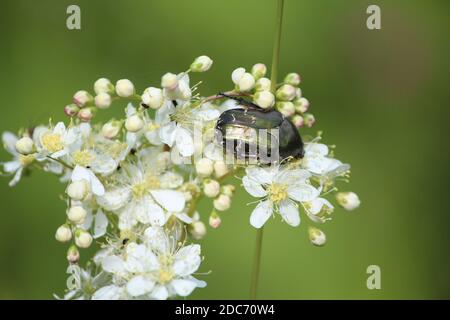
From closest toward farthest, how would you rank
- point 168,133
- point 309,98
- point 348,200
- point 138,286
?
point 138,286 → point 168,133 → point 348,200 → point 309,98

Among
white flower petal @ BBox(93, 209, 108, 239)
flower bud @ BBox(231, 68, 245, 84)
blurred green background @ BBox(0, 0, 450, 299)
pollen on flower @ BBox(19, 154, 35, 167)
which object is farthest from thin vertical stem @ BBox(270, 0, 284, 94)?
blurred green background @ BBox(0, 0, 450, 299)

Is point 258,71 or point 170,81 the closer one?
point 170,81

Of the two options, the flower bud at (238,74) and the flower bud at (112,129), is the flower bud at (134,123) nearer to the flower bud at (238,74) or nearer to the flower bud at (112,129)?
the flower bud at (112,129)

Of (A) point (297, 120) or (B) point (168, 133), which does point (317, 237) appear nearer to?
(A) point (297, 120)

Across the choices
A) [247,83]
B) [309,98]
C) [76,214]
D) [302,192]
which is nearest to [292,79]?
[247,83]

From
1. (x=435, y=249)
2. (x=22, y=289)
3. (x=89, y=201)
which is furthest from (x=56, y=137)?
(x=435, y=249)

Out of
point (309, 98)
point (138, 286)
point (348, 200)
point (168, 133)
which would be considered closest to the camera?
point (138, 286)
